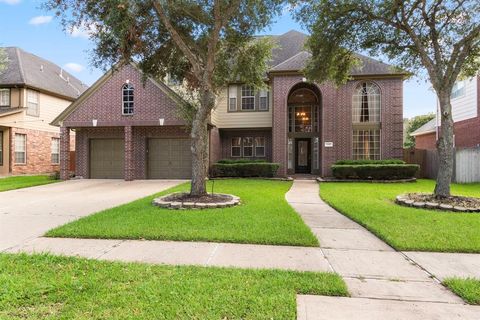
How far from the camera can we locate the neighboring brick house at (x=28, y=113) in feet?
61.2

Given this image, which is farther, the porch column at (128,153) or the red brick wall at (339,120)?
the red brick wall at (339,120)

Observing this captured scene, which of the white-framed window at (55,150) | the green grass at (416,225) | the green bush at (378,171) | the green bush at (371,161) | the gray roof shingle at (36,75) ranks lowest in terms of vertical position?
the green grass at (416,225)

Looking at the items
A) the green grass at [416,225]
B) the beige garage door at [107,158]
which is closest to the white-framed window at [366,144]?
the green grass at [416,225]

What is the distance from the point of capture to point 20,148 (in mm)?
19328

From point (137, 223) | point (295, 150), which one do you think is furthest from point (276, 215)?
point (295, 150)

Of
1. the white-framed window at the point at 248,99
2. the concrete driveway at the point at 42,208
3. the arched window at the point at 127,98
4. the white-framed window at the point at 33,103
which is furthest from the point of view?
the white-framed window at the point at 33,103

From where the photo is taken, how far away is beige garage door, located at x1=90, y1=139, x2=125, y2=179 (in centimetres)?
1694

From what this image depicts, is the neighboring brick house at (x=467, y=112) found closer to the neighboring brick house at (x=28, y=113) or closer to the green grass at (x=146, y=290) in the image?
the green grass at (x=146, y=290)

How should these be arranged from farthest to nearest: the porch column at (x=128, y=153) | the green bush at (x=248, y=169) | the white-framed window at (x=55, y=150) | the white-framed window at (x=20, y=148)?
the white-framed window at (x=55, y=150), the white-framed window at (x=20, y=148), the green bush at (x=248, y=169), the porch column at (x=128, y=153)

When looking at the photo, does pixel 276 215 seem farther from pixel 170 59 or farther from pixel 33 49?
pixel 33 49

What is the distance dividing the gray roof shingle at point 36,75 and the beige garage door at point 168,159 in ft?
32.6

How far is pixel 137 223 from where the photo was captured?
20.3 feet

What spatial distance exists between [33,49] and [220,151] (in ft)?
57.1

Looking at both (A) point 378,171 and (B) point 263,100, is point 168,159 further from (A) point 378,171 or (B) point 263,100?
(A) point 378,171
